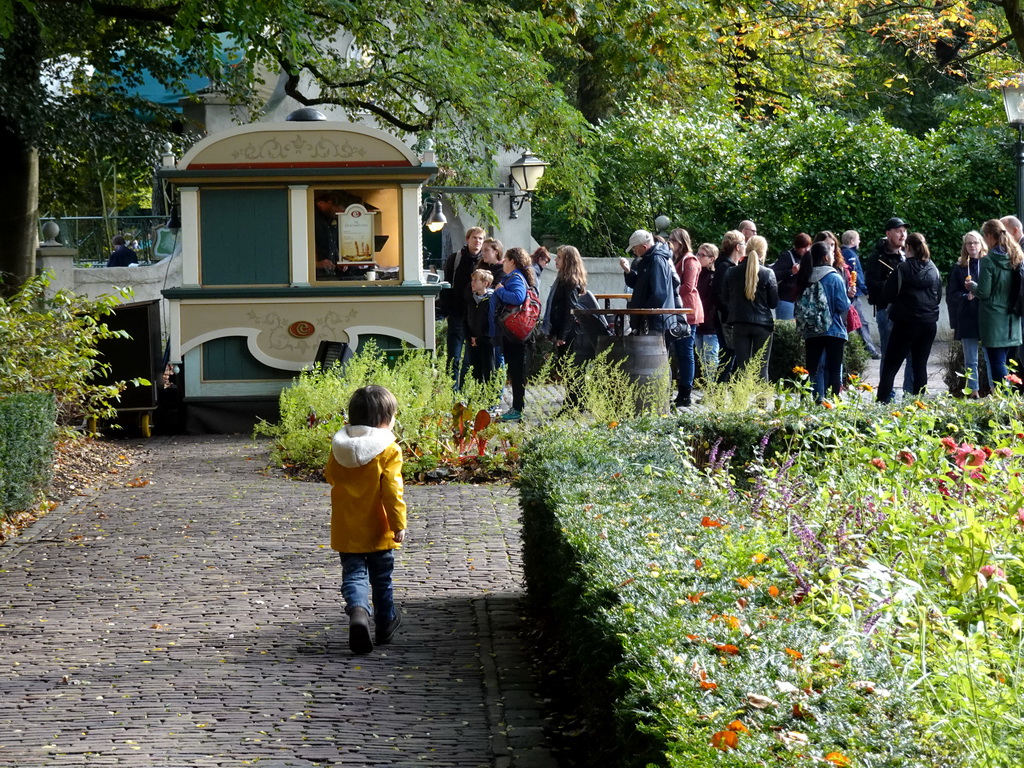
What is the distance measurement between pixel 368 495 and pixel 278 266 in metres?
8.62

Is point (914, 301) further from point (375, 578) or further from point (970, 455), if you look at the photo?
point (375, 578)

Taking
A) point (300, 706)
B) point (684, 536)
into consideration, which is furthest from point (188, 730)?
point (684, 536)

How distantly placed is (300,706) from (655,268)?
27.8 ft

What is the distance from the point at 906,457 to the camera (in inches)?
276

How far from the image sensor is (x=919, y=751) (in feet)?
9.09

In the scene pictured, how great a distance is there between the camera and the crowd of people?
40.9 feet

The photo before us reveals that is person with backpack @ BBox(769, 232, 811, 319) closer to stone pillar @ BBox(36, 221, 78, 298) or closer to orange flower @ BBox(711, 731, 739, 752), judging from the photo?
stone pillar @ BBox(36, 221, 78, 298)

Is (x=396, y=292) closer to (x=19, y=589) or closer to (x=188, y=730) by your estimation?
(x=19, y=589)

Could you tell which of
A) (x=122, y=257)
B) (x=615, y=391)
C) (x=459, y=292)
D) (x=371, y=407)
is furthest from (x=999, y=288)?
(x=122, y=257)

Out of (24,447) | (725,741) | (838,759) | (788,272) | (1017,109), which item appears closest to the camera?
(838,759)

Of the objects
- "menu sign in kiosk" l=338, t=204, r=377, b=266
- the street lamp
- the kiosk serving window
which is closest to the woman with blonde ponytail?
the kiosk serving window

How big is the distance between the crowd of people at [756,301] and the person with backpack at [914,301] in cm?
1

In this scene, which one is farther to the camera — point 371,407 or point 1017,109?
point 1017,109

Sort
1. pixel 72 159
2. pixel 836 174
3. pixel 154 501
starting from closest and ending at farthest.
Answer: pixel 154 501 < pixel 72 159 < pixel 836 174
